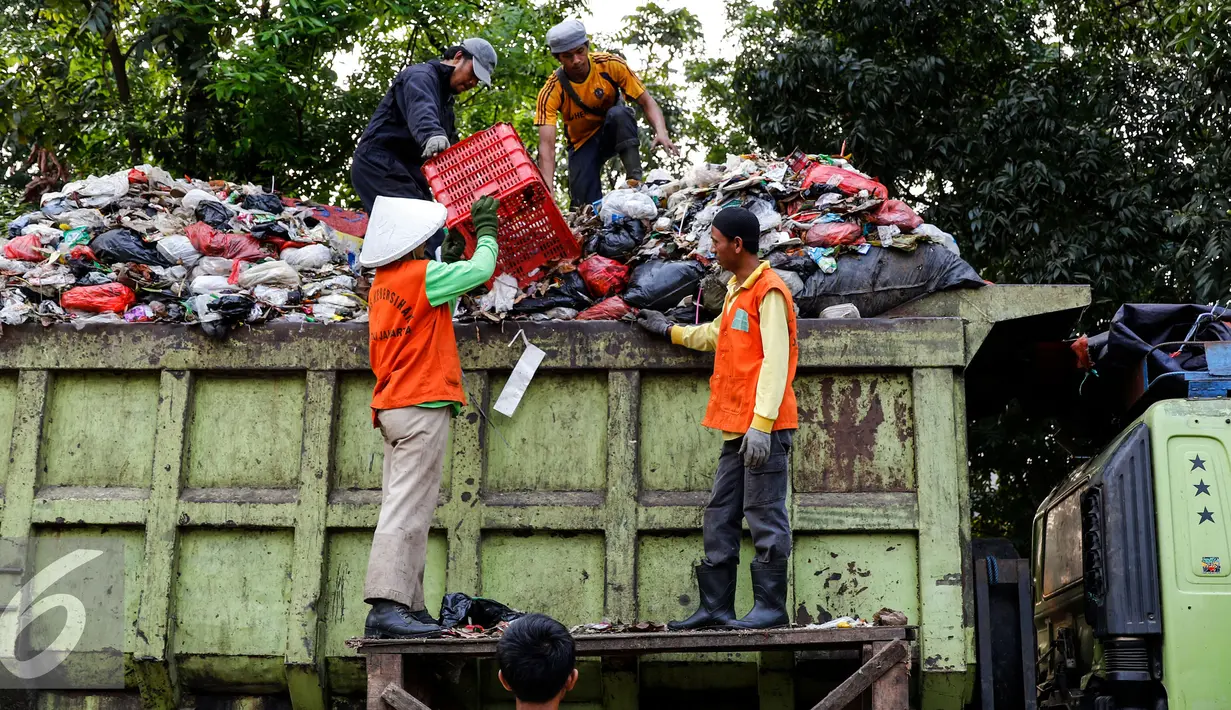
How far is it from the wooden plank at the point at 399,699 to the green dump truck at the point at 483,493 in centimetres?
47

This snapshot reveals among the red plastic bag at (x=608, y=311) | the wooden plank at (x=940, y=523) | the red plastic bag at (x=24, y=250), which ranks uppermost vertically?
the red plastic bag at (x=24, y=250)

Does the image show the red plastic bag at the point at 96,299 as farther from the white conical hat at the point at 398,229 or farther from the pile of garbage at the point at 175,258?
the white conical hat at the point at 398,229

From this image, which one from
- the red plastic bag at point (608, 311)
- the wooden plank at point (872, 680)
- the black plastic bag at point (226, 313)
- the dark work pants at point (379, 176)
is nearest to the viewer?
the wooden plank at point (872, 680)

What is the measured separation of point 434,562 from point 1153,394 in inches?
106

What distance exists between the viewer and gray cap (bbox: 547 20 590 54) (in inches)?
223

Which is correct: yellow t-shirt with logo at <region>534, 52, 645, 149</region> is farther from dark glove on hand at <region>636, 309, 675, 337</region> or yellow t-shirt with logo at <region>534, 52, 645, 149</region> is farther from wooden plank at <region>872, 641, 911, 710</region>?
wooden plank at <region>872, 641, 911, 710</region>

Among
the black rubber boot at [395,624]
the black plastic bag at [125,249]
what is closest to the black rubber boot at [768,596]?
the black rubber boot at [395,624]

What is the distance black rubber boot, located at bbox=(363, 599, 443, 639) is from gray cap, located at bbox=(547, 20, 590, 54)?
3.08 meters

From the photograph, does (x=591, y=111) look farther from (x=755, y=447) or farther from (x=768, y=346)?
(x=755, y=447)

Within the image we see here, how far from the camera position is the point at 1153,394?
14.2 feet

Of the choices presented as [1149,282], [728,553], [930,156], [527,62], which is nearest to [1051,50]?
[930,156]

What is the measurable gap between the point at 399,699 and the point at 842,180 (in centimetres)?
262

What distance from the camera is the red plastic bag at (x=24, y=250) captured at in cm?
465

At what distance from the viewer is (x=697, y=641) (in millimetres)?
3373
